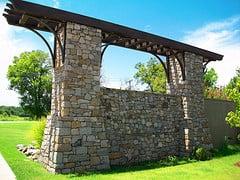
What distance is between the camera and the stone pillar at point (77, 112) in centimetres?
908

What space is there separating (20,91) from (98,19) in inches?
1334

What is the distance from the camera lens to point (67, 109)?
9273 mm

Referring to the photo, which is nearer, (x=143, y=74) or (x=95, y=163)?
(x=95, y=163)

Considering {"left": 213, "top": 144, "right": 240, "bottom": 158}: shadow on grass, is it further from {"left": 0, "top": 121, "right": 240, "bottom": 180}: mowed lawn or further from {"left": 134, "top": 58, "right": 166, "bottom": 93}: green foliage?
{"left": 134, "top": 58, "right": 166, "bottom": 93}: green foliage

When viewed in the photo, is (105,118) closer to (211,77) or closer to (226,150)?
(226,150)

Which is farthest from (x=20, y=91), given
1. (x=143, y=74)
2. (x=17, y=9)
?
(x=17, y=9)

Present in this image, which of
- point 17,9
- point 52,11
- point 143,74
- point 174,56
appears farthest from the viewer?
point 143,74

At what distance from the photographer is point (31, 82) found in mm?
41500

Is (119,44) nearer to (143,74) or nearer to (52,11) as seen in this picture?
(52,11)

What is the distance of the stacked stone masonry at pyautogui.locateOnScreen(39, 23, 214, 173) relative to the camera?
30.4 feet

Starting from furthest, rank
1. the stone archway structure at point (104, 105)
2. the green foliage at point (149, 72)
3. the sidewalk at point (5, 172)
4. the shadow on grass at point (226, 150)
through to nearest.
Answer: the green foliage at point (149, 72), the shadow on grass at point (226, 150), the stone archway structure at point (104, 105), the sidewalk at point (5, 172)

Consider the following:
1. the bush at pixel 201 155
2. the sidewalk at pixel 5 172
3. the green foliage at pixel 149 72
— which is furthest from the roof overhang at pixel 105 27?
the green foliage at pixel 149 72

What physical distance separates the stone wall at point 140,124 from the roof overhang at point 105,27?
2179 mm

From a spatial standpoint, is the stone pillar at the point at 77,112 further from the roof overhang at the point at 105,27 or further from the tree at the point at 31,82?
the tree at the point at 31,82
